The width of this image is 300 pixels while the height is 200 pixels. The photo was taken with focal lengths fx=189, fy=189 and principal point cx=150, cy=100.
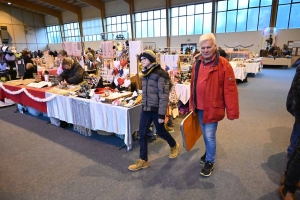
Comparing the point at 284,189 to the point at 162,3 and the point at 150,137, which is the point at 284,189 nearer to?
the point at 150,137

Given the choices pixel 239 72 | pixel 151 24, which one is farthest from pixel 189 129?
pixel 151 24

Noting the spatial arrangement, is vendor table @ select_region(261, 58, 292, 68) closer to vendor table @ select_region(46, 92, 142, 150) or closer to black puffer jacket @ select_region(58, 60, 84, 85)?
black puffer jacket @ select_region(58, 60, 84, 85)

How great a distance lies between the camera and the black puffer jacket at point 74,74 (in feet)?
11.2

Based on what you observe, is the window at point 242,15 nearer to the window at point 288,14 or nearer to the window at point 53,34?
the window at point 288,14

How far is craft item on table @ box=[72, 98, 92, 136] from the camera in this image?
106 inches

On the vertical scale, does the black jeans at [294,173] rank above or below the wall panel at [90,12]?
below

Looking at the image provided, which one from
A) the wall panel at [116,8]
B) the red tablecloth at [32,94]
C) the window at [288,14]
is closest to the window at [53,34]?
the wall panel at [116,8]

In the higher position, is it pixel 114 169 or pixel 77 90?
pixel 77 90

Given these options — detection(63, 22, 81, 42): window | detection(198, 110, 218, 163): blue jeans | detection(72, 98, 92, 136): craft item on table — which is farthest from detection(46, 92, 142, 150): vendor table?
detection(63, 22, 81, 42): window

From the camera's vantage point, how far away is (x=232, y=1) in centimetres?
1222

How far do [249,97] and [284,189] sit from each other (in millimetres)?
3736

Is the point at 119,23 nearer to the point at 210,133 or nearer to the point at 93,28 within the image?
the point at 93,28

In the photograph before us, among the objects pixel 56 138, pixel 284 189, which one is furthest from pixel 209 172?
pixel 56 138

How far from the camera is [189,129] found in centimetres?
190
